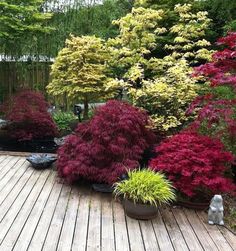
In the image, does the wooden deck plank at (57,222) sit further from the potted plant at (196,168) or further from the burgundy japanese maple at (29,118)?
the burgundy japanese maple at (29,118)

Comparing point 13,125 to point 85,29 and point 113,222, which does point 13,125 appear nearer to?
point 85,29

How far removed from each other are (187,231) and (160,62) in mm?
3239

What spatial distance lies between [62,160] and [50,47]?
459 cm

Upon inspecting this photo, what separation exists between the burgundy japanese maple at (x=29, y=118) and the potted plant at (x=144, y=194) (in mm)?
3199

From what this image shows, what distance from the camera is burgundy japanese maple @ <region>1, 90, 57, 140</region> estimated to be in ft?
21.0

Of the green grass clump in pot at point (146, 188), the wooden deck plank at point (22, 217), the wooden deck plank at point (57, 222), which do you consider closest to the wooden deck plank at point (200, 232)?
the green grass clump in pot at point (146, 188)

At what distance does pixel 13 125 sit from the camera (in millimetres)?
6551

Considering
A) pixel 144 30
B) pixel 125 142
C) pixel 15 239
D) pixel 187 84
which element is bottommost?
pixel 15 239

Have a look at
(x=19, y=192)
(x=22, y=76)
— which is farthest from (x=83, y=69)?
(x=19, y=192)

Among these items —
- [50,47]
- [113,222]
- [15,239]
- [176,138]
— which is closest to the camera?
[15,239]

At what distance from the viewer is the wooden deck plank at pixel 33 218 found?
116 inches

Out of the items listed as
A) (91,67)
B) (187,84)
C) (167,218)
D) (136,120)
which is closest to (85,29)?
(91,67)

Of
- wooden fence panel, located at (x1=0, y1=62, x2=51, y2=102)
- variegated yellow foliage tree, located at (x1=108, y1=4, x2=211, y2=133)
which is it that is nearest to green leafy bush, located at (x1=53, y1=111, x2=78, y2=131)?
wooden fence panel, located at (x1=0, y1=62, x2=51, y2=102)

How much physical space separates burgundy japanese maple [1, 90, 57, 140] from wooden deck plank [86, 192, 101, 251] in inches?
108
